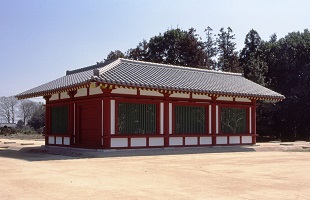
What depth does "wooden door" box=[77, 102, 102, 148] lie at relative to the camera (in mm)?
18000

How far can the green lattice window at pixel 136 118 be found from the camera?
17938mm

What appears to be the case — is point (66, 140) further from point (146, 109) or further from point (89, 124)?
point (146, 109)

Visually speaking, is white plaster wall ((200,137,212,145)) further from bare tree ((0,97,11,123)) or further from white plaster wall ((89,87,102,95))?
bare tree ((0,97,11,123))

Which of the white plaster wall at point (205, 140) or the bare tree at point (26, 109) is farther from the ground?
the bare tree at point (26, 109)

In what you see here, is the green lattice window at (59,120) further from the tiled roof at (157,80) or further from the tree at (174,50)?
the tree at (174,50)

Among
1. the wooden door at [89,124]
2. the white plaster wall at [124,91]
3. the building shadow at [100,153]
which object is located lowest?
the building shadow at [100,153]

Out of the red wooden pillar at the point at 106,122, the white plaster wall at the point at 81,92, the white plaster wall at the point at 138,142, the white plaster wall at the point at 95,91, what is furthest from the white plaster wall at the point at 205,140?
the white plaster wall at the point at 81,92

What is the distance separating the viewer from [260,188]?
26.3 feet

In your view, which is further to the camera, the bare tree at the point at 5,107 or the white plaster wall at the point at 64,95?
the bare tree at the point at 5,107

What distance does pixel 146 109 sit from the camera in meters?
18.7

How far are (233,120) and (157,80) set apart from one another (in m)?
5.90

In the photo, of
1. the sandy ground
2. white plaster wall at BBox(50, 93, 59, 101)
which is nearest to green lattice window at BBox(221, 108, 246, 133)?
white plaster wall at BBox(50, 93, 59, 101)

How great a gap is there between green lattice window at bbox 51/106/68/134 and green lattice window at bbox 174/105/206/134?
596 centimetres

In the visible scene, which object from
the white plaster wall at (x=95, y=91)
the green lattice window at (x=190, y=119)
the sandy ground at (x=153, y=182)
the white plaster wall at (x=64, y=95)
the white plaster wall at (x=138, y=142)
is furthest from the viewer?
the white plaster wall at (x=64, y=95)
